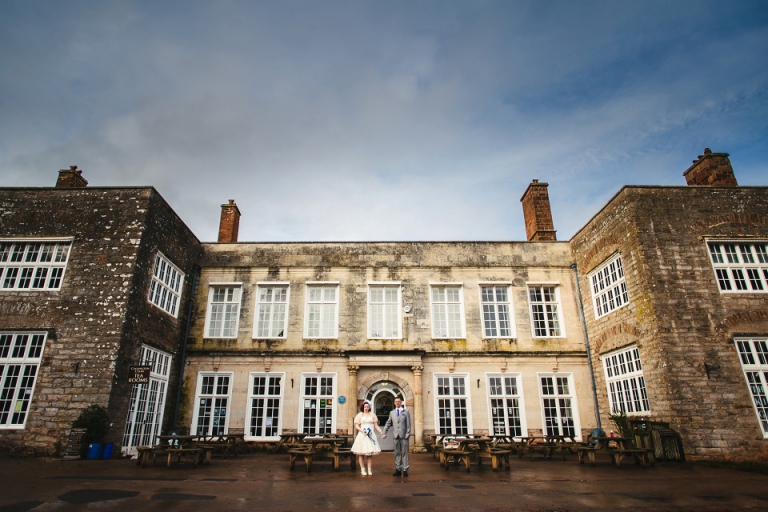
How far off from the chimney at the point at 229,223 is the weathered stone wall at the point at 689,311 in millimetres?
14766

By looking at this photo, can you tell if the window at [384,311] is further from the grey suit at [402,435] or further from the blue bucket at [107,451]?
the blue bucket at [107,451]

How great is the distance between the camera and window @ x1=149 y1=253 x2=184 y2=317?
47.7 ft

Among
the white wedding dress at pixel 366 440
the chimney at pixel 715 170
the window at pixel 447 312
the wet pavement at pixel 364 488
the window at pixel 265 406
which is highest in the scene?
the chimney at pixel 715 170

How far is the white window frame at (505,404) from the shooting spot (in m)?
15.6

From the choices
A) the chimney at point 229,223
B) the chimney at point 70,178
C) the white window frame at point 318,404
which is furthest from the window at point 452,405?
the chimney at point 70,178

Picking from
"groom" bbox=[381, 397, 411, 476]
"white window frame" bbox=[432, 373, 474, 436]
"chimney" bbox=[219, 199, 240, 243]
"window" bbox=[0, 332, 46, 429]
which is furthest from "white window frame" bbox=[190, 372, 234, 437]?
"groom" bbox=[381, 397, 411, 476]

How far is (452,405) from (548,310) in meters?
5.20

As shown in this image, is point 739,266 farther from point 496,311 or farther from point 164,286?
point 164,286

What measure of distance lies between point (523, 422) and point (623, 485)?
7854 mm

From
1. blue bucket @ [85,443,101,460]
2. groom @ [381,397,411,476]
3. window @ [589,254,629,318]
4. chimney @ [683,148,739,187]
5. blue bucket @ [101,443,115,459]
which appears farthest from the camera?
chimney @ [683,148,739,187]

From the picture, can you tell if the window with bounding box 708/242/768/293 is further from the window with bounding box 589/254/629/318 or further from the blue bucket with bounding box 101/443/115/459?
the blue bucket with bounding box 101/443/115/459

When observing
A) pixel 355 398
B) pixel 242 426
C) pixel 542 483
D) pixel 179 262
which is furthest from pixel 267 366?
pixel 542 483

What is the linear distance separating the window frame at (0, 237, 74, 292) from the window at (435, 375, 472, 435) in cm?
1239

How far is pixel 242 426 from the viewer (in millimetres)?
15641
